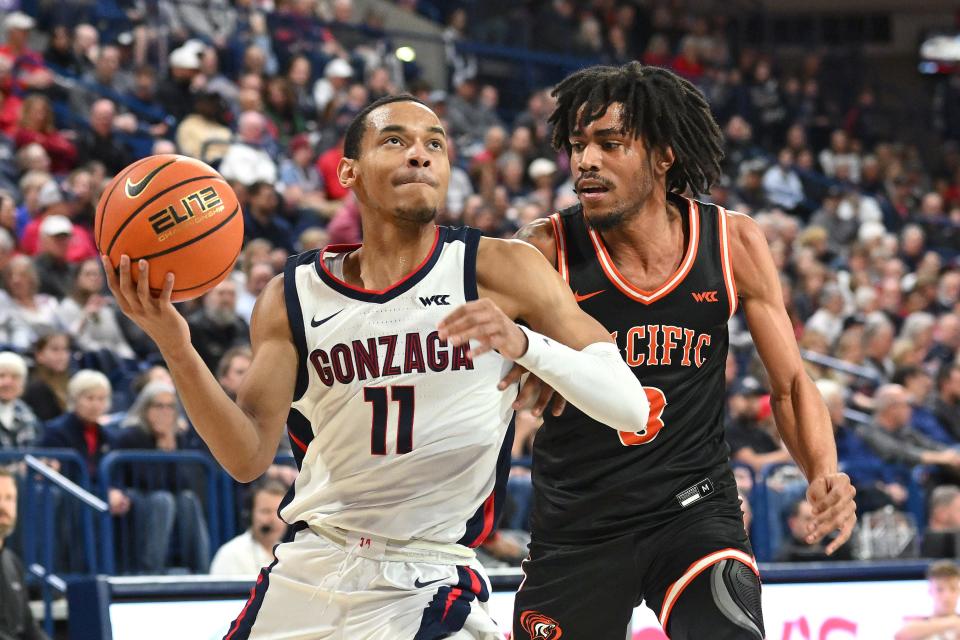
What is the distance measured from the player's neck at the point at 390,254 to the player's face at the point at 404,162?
63 mm

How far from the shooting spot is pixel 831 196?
1761cm

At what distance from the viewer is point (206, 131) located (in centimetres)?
1207

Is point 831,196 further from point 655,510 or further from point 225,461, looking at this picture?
point 225,461

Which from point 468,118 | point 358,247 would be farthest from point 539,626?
point 468,118

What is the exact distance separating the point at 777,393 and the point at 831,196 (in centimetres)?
1348

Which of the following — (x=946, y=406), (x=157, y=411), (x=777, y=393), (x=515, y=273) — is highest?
(x=515, y=273)

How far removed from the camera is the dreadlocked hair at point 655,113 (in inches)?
184

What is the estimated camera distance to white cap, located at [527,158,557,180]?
14.3 meters

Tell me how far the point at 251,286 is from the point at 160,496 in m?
2.52

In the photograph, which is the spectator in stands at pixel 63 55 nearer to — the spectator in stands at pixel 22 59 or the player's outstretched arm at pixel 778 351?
the spectator in stands at pixel 22 59

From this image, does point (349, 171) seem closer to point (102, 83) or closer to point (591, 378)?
point (591, 378)

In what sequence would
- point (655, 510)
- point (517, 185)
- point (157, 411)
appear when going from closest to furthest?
point (655, 510), point (157, 411), point (517, 185)

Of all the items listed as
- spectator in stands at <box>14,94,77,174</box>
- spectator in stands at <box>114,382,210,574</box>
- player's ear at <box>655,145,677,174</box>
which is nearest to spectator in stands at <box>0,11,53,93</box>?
spectator in stands at <box>14,94,77,174</box>

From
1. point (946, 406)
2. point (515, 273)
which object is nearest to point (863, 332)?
point (946, 406)
